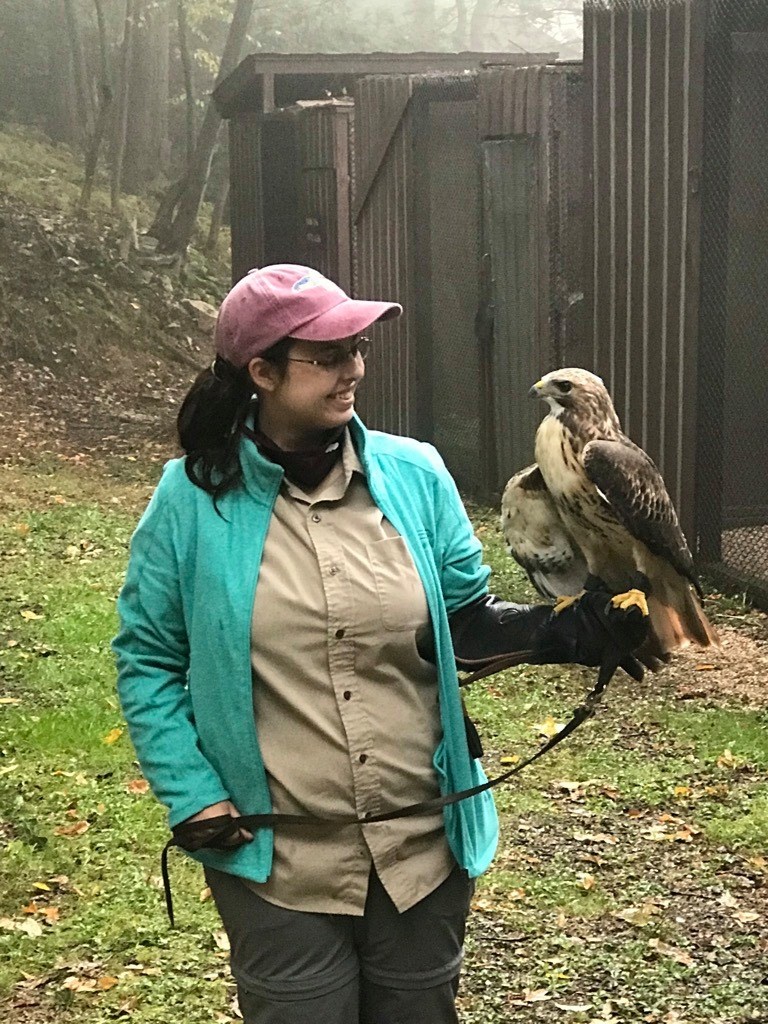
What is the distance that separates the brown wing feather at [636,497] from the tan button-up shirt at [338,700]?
1973mm

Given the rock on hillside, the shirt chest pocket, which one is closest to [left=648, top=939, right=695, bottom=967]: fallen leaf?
the shirt chest pocket

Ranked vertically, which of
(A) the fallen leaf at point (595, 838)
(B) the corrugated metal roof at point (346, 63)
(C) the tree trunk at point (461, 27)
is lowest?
(A) the fallen leaf at point (595, 838)

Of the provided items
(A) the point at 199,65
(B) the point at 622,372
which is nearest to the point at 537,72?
(B) the point at 622,372

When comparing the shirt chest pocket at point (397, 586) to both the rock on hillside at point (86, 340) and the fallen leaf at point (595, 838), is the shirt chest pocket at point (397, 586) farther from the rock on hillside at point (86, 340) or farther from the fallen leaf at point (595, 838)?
the rock on hillside at point (86, 340)

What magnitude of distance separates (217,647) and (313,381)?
1.79 ft

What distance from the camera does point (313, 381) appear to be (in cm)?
288

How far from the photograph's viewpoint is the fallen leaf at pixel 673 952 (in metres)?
4.55

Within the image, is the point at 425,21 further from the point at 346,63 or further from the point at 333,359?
the point at 333,359

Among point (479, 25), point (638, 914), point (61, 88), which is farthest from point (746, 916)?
point (479, 25)

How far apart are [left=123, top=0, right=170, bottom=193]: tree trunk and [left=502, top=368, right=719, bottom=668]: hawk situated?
2481 cm

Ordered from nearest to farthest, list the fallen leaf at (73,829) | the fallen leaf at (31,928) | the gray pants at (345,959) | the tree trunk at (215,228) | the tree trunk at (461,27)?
the gray pants at (345,959) → the fallen leaf at (31,928) → the fallen leaf at (73,829) → the tree trunk at (215,228) → the tree trunk at (461,27)

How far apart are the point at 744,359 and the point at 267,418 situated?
22.9 ft

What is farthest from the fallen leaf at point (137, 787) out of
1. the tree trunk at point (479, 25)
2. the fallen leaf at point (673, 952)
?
the tree trunk at point (479, 25)

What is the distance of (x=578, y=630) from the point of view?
3.10 meters
